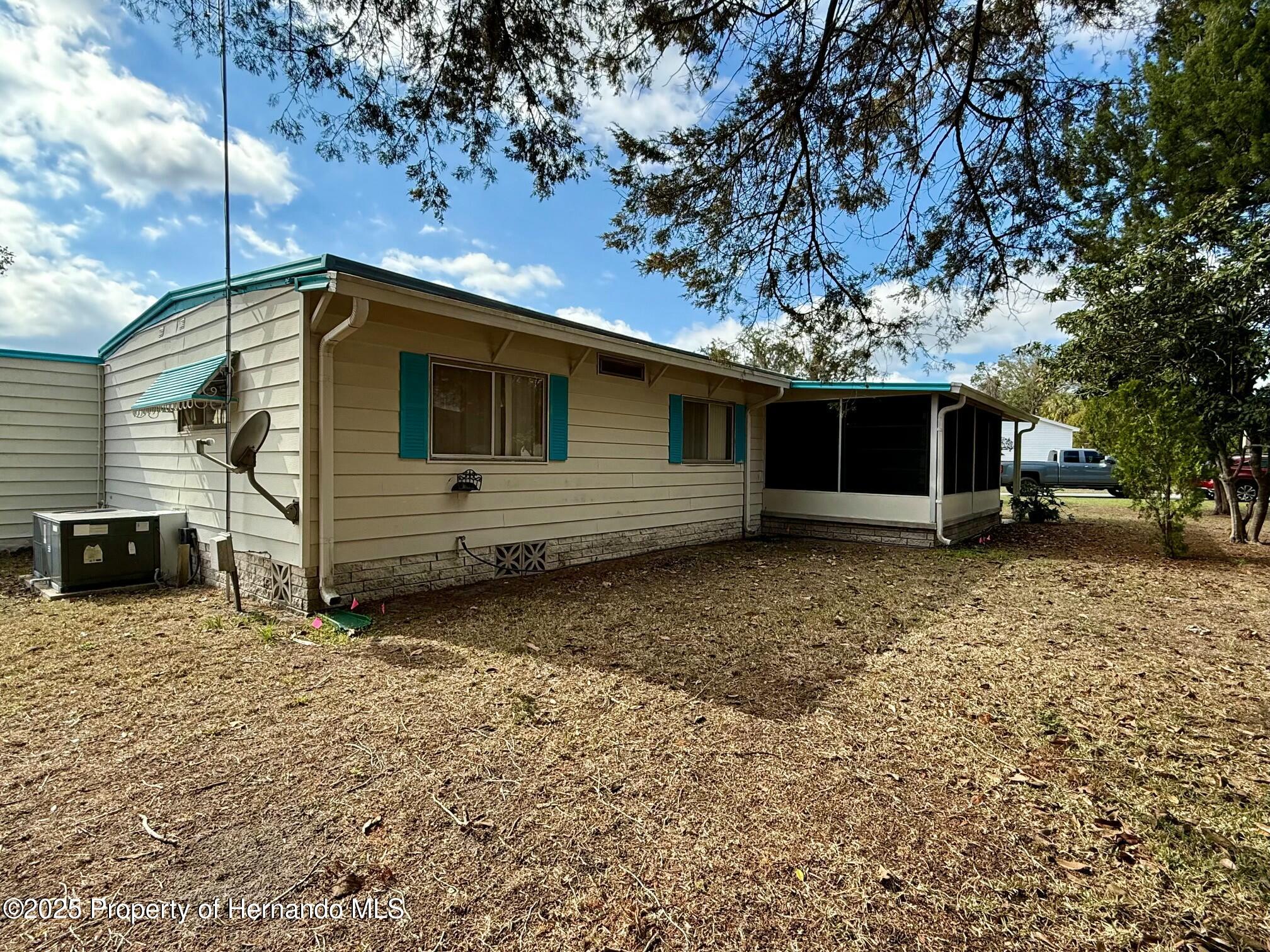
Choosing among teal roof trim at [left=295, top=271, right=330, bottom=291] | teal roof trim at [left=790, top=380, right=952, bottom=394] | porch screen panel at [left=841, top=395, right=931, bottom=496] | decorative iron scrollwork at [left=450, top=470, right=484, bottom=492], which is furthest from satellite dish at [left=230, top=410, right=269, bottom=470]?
porch screen panel at [left=841, top=395, right=931, bottom=496]

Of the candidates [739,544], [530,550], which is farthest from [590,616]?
[739,544]

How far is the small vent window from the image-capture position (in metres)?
7.16

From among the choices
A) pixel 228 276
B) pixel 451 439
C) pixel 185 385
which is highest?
pixel 228 276

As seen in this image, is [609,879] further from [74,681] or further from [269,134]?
[269,134]

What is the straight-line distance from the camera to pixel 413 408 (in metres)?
5.30

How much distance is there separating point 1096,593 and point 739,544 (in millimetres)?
4480

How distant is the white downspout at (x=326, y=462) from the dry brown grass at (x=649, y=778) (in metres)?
0.43

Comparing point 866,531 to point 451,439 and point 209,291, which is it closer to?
point 451,439

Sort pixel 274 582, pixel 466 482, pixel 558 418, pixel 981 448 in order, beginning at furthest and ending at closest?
pixel 981 448 → pixel 558 418 → pixel 466 482 → pixel 274 582

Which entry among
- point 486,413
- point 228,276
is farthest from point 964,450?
point 228,276

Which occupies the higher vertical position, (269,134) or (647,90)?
(647,90)

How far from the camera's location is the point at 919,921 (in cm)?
171

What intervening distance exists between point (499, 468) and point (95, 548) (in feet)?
12.2

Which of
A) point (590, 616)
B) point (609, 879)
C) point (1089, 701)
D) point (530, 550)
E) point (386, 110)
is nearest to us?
point (609, 879)
